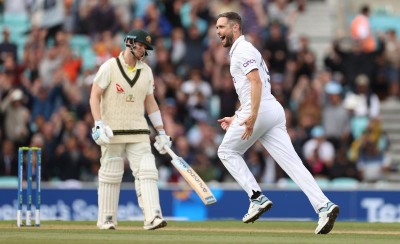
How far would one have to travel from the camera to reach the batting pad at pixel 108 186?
14141 millimetres

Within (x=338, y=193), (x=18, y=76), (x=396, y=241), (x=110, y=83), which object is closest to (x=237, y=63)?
(x=110, y=83)

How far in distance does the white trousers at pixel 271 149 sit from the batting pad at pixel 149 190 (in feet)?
3.09

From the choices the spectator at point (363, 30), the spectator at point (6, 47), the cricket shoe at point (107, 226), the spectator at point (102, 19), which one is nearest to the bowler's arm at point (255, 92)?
the cricket shoe at point (107, 226)

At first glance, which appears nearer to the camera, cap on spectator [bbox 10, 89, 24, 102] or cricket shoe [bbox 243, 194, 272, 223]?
cricket shoe [bbox 243, 194, 272, 223]

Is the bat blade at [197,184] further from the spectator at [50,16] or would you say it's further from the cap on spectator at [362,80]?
the spectator at [50,16]

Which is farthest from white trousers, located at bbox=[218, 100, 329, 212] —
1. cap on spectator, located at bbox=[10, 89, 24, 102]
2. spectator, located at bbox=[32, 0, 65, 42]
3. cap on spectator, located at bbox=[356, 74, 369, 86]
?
spectator, located at bbox=[32, 0, 65, 42]

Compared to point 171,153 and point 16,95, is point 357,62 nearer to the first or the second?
point 16,95

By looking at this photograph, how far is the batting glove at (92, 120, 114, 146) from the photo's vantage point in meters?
→ 13.7

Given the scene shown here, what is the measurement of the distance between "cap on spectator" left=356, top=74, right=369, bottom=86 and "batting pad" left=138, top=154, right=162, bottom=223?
9314mm

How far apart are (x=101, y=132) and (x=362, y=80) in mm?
9890

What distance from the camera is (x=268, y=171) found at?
2091 centimetres

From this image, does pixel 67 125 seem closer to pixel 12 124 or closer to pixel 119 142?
pixel 12 124

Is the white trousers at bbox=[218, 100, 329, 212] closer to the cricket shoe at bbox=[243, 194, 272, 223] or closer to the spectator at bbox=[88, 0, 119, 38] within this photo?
the cricket shoe at bbox=[243, 194, 272, 223]

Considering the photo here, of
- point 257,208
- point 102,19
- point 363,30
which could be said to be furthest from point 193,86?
point 257,208
